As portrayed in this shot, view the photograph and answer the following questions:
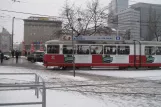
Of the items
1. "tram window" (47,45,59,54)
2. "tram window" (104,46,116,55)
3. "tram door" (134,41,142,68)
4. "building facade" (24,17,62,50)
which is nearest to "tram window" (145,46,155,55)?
"tram door" (134,41,142,68)

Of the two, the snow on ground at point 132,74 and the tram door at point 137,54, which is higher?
the tram door at point 137,54

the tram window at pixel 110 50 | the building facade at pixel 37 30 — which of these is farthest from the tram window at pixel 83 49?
the building facade at pixel 37 30

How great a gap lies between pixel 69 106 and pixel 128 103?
229 cm

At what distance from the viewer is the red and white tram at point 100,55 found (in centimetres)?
2708

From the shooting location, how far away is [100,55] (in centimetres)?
2736

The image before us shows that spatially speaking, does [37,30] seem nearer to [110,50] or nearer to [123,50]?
[110,50]

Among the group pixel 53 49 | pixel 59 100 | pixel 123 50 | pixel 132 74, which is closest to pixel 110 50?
pixel 123 50

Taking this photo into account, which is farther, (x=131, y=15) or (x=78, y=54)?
(x=131, y=15)

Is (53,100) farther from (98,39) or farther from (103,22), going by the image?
(103,22)

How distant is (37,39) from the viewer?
332ft

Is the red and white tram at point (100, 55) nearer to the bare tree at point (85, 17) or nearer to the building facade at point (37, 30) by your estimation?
the bare tree at point (85, 17)

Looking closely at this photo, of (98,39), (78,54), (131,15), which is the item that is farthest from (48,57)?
(131,15)

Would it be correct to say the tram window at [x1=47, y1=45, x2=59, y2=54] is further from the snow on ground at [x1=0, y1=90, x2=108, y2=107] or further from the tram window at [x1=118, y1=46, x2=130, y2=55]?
the snow on ground at [x1=0, y1=90, x2=108, y2=107]

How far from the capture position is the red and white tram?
2708 cm
